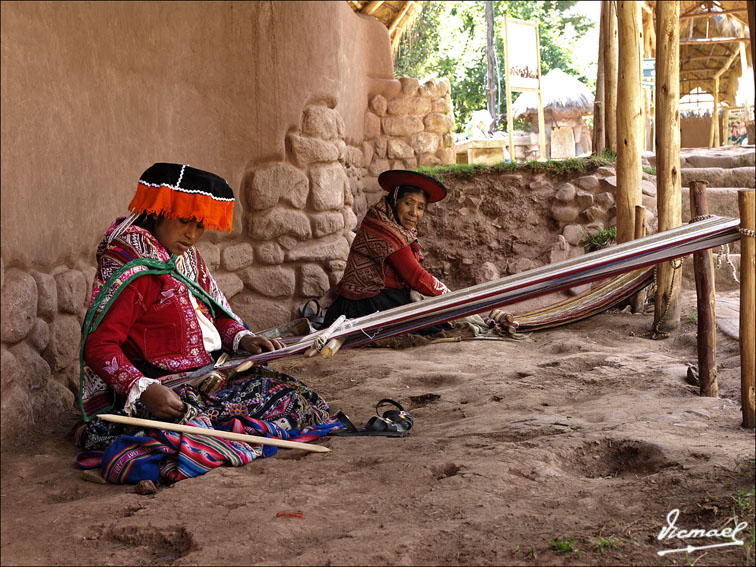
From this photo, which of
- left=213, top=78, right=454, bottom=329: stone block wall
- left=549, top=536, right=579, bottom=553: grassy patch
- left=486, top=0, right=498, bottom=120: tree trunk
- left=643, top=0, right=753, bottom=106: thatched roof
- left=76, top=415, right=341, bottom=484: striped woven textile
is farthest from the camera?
left=486, top=0, right=498, bottom=120: tree trunk

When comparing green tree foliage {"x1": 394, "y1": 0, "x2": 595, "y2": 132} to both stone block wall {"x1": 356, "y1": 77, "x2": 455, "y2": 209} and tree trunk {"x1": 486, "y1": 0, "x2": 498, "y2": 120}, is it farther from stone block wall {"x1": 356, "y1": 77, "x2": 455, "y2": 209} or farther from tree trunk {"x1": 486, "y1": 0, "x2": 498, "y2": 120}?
stone block wall {"x1": 356, "y1": 77, "x2": 455, "y2": 209}

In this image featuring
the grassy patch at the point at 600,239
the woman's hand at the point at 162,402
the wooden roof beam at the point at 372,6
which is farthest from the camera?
the wooden roof beam at the point at 372,6

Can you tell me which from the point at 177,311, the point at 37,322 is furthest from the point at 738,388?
the point at 37,322

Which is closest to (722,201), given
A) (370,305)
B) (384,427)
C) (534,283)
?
(370,305)

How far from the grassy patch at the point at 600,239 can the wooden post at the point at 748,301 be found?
3225mm

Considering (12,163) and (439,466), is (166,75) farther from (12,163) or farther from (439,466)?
(439,466)

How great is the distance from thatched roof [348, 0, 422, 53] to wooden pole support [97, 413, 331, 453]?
15.5 feet

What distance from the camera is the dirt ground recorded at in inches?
65.4

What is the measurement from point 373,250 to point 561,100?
1367 centimetres

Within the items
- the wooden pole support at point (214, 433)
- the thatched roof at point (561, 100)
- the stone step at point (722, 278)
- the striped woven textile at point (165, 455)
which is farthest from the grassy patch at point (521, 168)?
the thatched roof at point (561, 100)

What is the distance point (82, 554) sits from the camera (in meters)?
1.72

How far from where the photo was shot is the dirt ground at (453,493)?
166 centimetres

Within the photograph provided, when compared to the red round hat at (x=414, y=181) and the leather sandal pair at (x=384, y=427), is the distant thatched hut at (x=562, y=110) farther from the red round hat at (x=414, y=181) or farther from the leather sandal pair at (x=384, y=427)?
the leather sandal pair at (x=384, y=427)

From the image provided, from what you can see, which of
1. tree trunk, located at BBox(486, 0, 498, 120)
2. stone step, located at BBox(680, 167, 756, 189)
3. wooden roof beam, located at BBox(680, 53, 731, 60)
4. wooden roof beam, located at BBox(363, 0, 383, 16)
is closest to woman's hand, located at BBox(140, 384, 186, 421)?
wooden roof beam, located at BBox(363, 0, 383, 16)
